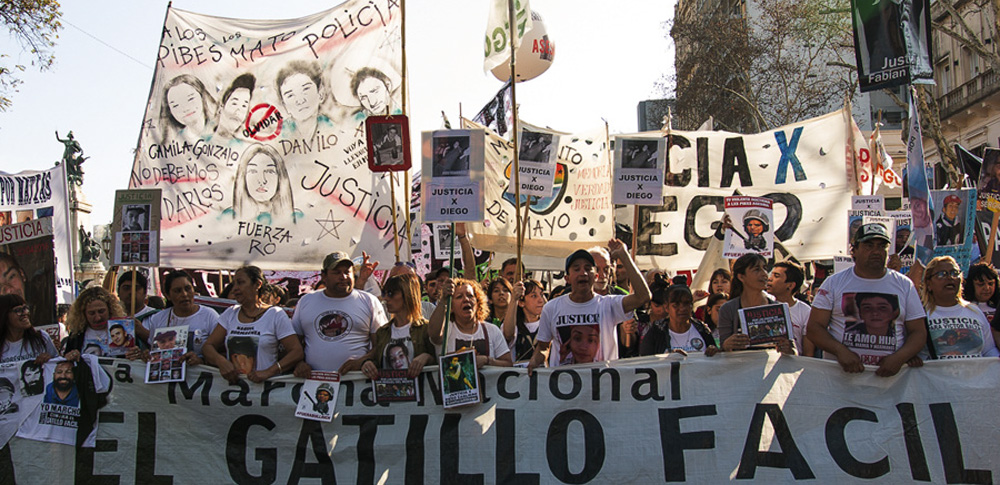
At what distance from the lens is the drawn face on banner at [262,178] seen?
8.64 metres

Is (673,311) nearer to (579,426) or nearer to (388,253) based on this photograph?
(579,426)

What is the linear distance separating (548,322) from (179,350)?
231 cm

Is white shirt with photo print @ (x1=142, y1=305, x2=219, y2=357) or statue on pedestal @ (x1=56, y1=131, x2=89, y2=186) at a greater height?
statue on pedestal @ (x1=56, y1=131, x2=89, y2=186)

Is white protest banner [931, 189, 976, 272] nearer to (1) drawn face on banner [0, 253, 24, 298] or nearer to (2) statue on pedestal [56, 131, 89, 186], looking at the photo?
(1) drawn face on banner [0, 253, 24, 298]

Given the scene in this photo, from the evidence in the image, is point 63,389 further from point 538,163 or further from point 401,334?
point 538,163

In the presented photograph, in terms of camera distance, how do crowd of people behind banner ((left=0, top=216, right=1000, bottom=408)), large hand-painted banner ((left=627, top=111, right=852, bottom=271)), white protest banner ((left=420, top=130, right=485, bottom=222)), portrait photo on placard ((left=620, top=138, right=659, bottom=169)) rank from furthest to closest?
large hand-painted banner ((left=627, top=111, right=852, bottom=271))
portrait photo on placard ((left=620, top=138, right=659, bottom=169))
white protest banner ((left=420, top=130, right=485, bottom=222))
crowd of people behind banner ((left=0, top=216, right=1000, bottom=408))

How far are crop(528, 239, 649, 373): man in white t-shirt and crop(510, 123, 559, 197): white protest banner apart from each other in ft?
9.22

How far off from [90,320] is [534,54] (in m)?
8.68

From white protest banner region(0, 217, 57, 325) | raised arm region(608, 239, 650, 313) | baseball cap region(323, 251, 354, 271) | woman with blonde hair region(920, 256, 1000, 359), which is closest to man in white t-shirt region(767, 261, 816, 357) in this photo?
woman with blonde hair region(920, 256, 1000, 359)

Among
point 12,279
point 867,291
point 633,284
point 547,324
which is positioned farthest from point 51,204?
point 867,291

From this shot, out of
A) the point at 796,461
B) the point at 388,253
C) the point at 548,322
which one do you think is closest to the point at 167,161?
the point at 388,253

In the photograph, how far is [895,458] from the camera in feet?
16.9

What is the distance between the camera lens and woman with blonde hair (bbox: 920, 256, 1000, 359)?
553 cm

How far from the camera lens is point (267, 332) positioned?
5.86m
